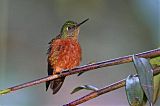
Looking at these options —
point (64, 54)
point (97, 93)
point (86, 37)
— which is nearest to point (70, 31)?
point (64, 54)

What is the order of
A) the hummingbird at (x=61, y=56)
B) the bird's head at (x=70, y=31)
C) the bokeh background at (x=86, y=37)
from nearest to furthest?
the hummingbird at (x=61, y=56) → the bird's head at (x=70, y=31) → the bokeh background at (x=86, y=37)

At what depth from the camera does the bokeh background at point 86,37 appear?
1.98 meters

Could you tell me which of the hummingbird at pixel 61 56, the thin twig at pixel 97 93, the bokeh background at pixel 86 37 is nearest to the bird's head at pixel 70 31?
the hummingbird at pixel 61 56

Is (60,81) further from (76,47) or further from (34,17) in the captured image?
(34,17)

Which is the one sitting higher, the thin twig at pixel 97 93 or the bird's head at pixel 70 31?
the bird's head at pixel 70 31

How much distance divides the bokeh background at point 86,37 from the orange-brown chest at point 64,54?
1.17 m

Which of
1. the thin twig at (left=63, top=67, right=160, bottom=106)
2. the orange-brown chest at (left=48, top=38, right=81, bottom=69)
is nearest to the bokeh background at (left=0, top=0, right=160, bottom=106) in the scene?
the orange-brown chest at (left=48, top=38, right=81, bottom=69)

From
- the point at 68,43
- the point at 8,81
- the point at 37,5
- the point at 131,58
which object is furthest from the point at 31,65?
the point at 131,58

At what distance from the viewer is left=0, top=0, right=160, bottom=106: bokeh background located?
1.98 m

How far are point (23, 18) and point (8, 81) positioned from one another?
0.35 m

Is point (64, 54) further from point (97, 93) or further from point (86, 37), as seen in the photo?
point (86, 37)

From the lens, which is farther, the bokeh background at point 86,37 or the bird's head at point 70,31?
the bokeh background at point 86,37

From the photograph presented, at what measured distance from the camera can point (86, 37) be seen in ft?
6.51

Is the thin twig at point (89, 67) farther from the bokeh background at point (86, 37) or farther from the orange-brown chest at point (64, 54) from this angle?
the bokeh background at point (86, 37)
